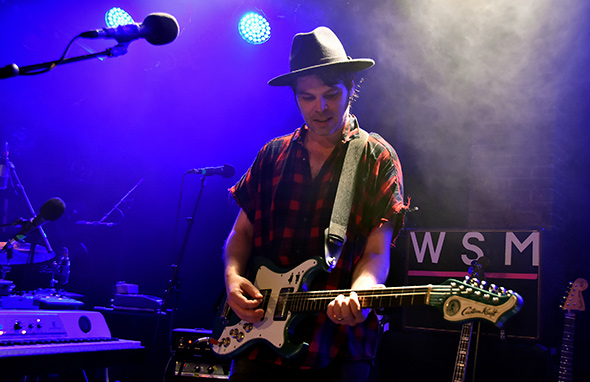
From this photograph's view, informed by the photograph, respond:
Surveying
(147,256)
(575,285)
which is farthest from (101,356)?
(147,256)

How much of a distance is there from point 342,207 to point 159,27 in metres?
1.06

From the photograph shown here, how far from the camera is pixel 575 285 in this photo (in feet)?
11.4

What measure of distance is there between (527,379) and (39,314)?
3.05 m

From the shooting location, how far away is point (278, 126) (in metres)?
6.15

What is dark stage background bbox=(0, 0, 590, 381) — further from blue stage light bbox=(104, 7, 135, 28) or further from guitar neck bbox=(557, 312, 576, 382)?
blue stage light bbox=(104, 7, 135, 28)

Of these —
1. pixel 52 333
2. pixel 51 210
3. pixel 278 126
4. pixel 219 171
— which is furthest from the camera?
pixel 278 126

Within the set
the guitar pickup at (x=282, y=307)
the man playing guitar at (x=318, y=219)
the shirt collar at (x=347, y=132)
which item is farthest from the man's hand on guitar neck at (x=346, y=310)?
the shirt collar at (x=347, y=132)

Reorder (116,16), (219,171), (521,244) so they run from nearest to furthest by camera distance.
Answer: (521,244)
(219,171)
(116,16)

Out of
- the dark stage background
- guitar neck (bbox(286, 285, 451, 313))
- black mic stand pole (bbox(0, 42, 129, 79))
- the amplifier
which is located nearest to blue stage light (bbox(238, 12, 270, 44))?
the dark stage background

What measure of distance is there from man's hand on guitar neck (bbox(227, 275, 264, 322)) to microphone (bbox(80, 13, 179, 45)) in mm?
1027

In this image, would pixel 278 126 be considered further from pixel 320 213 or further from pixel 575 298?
pixel 320 213

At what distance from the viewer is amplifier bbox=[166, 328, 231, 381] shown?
3.86 metres

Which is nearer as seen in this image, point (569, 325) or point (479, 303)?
point (479, 303)

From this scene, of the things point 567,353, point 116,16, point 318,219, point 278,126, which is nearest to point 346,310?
point 318,219
